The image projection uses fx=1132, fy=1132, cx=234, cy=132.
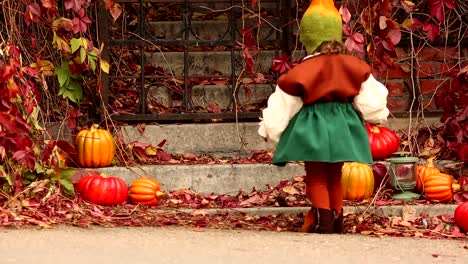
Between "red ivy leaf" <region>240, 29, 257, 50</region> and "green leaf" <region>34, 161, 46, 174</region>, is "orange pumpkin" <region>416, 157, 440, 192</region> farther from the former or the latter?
"green leaf" <region>34, 161, 46, 174</region>

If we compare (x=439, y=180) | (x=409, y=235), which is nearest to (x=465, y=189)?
(x=439, y=180)

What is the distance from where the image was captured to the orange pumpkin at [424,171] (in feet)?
23.3

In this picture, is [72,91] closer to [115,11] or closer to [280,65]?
[115,11]

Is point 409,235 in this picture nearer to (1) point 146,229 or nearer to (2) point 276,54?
(1) point 146,229

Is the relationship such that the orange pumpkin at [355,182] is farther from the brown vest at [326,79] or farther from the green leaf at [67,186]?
the green leaf at [67,186]

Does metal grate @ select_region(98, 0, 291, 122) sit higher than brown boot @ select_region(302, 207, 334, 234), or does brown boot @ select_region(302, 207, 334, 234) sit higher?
metal grate @ select_region(98, 0, 291, 122)

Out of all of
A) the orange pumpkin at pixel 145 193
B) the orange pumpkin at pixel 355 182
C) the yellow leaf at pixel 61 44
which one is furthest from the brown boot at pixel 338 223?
the yellow leaf at pixel 61 44

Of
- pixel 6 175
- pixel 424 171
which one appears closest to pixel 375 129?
pixel 424 171

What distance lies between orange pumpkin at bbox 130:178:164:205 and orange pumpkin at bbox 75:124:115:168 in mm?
342

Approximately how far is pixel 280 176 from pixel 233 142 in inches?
20.7

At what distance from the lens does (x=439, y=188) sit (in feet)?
22.9

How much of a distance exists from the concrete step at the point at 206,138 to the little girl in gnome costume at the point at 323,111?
1.50m

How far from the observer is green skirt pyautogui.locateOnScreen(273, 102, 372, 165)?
606 cm

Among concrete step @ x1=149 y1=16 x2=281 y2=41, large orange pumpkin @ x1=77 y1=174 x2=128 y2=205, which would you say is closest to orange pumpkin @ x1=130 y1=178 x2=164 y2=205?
large orange pumpkin @ x1=77 y1=174 x2=128 y2=205
